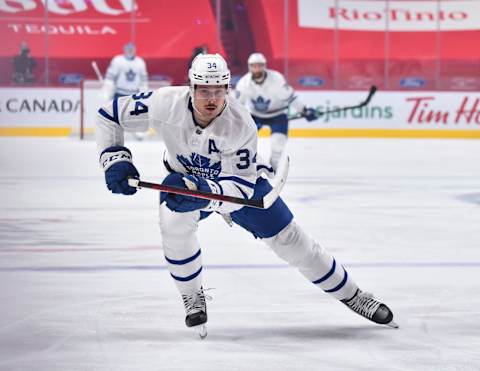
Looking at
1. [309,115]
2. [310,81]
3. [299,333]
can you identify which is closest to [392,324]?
[299,333]

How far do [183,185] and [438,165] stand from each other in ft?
26.9

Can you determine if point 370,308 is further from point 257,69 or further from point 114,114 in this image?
point 257,69

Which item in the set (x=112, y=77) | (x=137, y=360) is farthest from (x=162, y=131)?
(x=112, y=77)

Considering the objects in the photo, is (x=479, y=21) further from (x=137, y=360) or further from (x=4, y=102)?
(x=137, y=360)

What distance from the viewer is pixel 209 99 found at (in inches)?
134

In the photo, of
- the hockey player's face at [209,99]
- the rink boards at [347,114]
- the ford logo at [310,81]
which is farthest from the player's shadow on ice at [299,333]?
the ford logo at [310,81]

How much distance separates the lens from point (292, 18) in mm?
18562

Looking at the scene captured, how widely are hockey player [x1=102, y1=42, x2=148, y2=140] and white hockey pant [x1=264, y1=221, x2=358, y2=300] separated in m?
12.0

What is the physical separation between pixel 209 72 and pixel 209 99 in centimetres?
8

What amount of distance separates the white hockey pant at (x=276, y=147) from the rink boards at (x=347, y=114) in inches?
218

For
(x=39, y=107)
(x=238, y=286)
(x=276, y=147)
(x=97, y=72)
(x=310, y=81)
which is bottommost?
(x=39, y=107)

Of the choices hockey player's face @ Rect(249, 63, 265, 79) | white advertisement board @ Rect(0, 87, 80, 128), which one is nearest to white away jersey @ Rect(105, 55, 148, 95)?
white advertisement board @ Rect(0, 87, 80, 128)

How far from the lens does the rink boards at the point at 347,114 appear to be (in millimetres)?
15594

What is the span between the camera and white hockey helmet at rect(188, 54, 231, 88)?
3.39 meters
